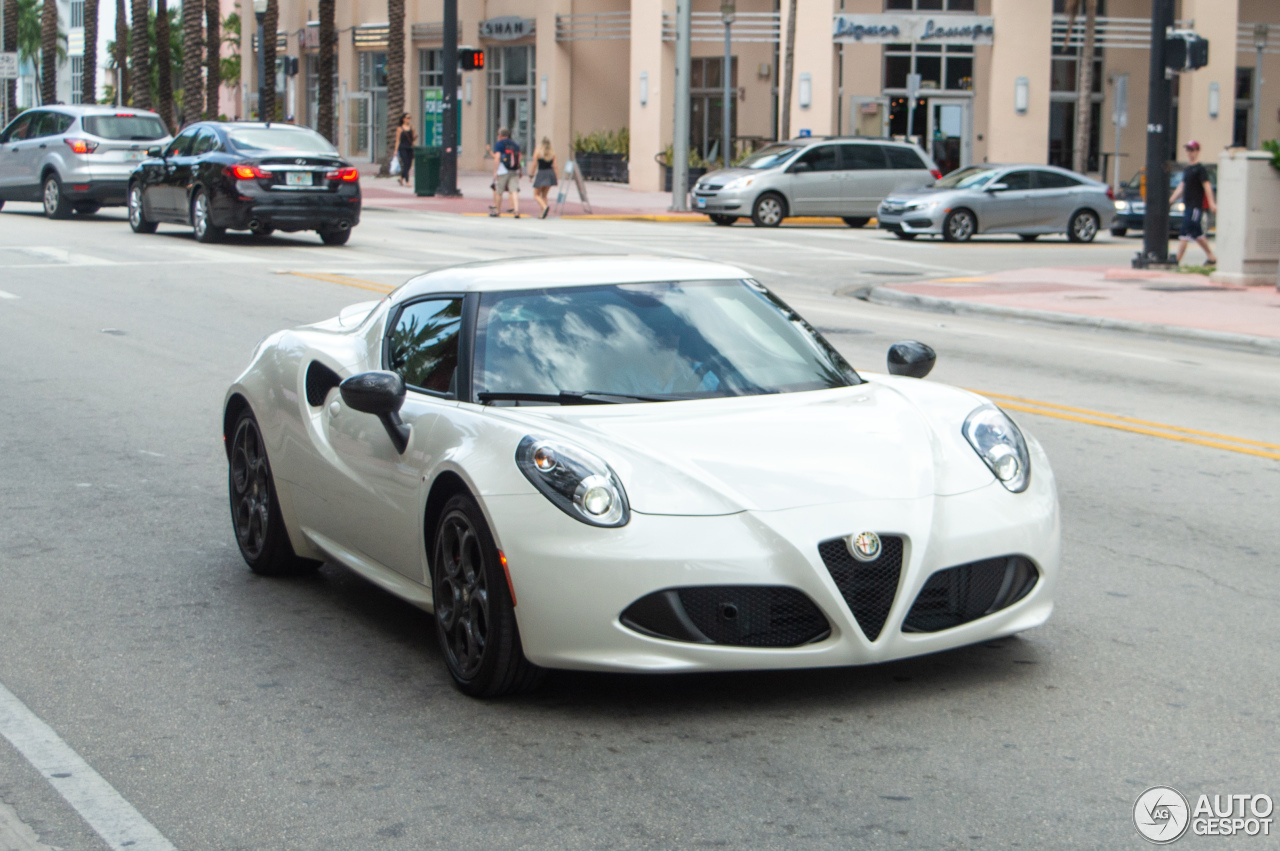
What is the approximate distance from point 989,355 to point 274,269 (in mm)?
9195

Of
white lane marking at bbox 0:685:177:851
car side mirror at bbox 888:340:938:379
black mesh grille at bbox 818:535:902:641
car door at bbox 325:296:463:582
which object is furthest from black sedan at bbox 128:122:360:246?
black mesh grille at bbox 818:535:902:641

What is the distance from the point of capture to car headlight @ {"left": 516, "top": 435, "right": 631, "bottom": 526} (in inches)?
181

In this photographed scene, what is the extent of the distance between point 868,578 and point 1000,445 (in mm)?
877

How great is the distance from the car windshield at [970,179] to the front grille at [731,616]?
87.6 ft

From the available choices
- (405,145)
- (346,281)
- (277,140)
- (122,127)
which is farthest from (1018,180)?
(405,145)

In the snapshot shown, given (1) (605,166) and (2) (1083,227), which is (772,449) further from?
(1) (605,166)

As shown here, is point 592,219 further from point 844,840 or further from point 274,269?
point 844,840

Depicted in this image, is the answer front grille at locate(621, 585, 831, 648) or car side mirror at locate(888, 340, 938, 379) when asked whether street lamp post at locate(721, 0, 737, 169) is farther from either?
front grille at locate(621, 585, 831, 648)

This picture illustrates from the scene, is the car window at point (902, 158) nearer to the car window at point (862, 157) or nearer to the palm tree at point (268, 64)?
the car window at point (862, 157)

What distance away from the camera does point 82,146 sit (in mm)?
27297

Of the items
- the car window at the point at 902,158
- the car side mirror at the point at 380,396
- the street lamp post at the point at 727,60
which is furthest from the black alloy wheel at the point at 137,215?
the car side mirror at the point at 380,396

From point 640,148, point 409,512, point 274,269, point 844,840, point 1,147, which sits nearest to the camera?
point 844,840

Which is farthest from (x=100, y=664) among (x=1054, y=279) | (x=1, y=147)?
(x=1, y=147)

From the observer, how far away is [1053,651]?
17.7 feet
